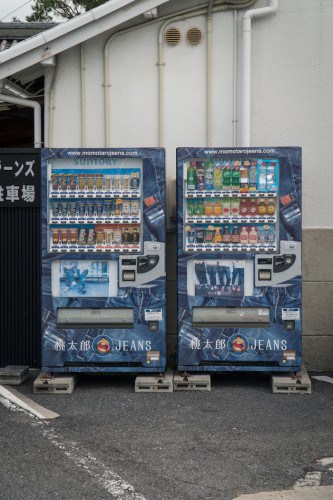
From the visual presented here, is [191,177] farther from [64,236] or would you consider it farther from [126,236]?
[64,236]

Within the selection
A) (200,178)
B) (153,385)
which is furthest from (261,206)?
(153,385)

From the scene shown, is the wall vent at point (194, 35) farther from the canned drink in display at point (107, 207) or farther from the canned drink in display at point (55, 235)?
the canned drink in display at point (55, 235)

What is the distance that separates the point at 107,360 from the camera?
273 inches

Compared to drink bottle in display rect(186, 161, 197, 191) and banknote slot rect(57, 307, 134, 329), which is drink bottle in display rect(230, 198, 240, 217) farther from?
banknote slot rect(57, 307, 134, 329)

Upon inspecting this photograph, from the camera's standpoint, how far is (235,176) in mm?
6809

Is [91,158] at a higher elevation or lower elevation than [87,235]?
higher

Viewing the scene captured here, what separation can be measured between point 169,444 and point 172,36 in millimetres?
4671

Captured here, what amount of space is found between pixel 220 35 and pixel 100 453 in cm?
491

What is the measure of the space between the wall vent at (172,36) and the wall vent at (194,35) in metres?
0.11

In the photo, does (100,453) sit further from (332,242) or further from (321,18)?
(321,18)

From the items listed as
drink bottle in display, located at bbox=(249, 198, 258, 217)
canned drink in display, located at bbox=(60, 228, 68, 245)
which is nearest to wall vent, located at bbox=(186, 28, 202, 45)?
drink bottle in display, located at bbox=(249, 198, 258, 217)

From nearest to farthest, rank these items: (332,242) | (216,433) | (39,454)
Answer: (39,454) → (216,433) → (332,242)

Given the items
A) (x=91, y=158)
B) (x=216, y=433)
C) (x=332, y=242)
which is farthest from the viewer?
(x=332, y=242)

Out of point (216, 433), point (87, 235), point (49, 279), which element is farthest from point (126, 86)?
point (216, 433)
